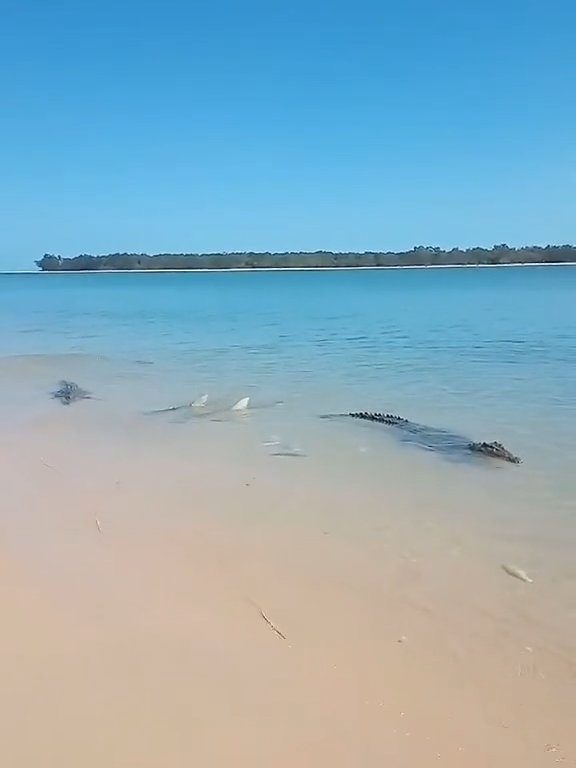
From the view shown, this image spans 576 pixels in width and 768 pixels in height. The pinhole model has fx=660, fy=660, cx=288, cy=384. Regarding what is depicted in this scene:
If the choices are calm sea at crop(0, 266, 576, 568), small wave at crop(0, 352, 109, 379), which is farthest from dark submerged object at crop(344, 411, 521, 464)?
small wave at crop(0, 352, 109, 379)

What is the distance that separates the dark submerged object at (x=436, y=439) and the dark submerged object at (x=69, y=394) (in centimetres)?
507

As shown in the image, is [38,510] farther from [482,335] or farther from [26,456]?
[482,335]

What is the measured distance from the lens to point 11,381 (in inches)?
565

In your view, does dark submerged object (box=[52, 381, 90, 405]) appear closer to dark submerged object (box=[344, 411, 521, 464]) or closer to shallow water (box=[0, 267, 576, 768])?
shallow water (box=[0, 267, 576, 768])

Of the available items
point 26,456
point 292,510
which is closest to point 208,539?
point 292,510

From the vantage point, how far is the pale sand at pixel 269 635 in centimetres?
282

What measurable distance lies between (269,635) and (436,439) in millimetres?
5097

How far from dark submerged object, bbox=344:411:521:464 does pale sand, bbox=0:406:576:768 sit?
4.71ft

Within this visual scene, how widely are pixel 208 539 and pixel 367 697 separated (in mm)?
2311

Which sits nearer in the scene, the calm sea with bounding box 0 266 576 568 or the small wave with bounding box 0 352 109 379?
the calm sea with bounding box 0 266 576 568

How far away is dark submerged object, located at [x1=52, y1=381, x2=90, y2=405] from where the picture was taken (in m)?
11.7

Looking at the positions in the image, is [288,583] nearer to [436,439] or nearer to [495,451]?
[495,451]

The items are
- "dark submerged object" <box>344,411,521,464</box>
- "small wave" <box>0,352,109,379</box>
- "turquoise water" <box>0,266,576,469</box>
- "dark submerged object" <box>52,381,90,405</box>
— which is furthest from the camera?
"small wave" <box>0,352,109,379</box>

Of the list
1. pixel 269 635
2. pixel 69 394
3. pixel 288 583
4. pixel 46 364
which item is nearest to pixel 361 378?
pixel 69 394
